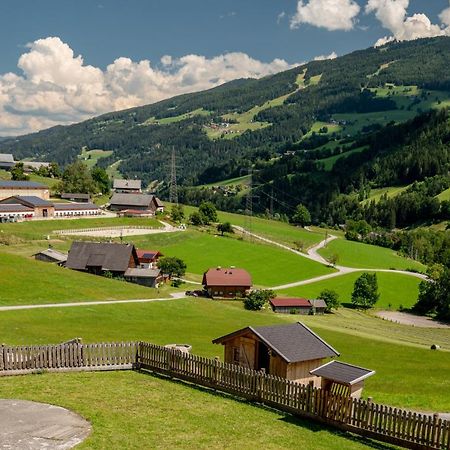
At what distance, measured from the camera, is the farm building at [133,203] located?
158 metres

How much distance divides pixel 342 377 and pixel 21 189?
5548 inches

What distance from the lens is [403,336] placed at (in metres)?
70.1

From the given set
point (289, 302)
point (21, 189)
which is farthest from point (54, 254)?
point (21, 189)

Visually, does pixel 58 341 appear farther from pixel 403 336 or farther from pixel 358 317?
pixel 358 317

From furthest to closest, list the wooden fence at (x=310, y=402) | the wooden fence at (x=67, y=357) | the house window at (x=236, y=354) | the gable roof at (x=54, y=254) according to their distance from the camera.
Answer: the gable roof at (x=54, y=254) < the house window at (x=236, y=354) < the wooden fence at (x=67, y=357) < the wooden fence at (x=310, y=402)

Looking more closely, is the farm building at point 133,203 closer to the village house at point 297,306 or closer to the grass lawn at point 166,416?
the village house at point 297,306

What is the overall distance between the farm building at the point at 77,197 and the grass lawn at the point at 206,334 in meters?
104

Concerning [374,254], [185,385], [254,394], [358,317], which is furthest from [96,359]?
[374,254]

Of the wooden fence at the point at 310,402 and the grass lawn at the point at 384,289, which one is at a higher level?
the wooden fence at the point at 310,402

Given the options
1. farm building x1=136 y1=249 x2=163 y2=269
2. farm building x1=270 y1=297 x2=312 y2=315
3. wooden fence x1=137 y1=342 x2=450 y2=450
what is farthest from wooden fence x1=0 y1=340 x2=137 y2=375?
farm building x1=136 y1=249 x2=163 y2=269

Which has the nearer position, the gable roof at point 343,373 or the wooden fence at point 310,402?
the wooden fence at point 310,402

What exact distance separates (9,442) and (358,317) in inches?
3132

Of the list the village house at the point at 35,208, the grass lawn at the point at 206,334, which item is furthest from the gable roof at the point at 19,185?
the grass lawn at the point at 206,334

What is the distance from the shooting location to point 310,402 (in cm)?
2252
